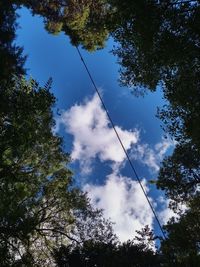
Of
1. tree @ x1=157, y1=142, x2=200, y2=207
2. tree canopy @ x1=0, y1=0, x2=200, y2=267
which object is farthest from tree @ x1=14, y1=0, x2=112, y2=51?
tree @ x1=157, y1=142, x2=200, y2=207

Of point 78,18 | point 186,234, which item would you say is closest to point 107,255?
point 186,234

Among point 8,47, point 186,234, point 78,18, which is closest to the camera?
point 8,47

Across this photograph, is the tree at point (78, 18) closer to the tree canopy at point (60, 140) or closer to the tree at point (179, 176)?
the tree canopy at point (60, 140)

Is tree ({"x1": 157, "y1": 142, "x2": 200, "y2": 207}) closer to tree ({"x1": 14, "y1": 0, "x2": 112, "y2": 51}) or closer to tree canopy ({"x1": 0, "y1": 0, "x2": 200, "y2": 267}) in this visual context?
tree canopy ({"x1": 0, "y1": 0, "x2": 200, "y2": 267})

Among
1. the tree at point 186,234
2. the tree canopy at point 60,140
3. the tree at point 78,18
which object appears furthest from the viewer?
the tree at point 186,234

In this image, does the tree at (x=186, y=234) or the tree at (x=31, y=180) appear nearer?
the tree at (x=31, y=180)

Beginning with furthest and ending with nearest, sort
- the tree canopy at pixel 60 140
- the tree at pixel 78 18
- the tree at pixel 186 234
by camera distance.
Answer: the tree at pixel 186 234 → the tree at pixel 78 18 → the tree canopy at pixel 60 140

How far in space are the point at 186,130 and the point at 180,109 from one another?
1.10 meters

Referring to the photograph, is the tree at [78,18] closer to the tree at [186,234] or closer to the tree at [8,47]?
the tree at [8,47]

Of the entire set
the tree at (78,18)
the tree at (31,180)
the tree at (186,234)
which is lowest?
the tree at (186,234)

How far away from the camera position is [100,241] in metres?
32.0

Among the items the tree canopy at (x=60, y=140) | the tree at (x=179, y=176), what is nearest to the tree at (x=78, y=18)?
the tree canopy at (x=60, y=140)

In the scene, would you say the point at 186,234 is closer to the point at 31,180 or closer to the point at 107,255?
the point at 107,255

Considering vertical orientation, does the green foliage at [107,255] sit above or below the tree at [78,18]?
below
